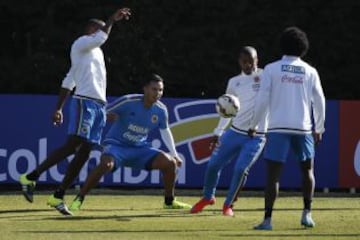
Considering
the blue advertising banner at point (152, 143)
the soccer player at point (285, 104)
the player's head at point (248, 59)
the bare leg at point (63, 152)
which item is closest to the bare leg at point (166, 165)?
the bare leg at point (63, 152)

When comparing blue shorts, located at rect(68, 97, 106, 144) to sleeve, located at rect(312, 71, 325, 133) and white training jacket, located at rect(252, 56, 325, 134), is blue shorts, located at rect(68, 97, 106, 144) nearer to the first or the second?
white training jacket, located at rect(252, 56, 325, 134)

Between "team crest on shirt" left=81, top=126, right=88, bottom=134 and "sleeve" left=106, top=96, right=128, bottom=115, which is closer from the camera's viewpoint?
"team crest on shirt" left=81, top=126, right=88, bottom=134

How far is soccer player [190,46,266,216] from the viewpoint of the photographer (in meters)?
12.3

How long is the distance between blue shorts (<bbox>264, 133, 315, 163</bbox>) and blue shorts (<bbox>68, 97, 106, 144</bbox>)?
2403 millimetres

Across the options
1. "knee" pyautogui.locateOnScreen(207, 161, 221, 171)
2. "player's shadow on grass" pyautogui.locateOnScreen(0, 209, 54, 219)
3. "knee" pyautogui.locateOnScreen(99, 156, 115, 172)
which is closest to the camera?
"player's shadow on grass" pyautogui.locateOnScreen(0, 209, 54, 219)

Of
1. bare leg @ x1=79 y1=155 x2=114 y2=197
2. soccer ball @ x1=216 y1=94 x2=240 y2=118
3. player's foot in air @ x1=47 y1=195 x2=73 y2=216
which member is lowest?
player's foot in air @ x1=47 y1=195 x2=73 y2=216

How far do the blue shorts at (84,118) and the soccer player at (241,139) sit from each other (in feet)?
4.54

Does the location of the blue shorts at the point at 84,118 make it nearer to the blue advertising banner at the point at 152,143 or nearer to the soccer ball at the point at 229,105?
the soccer ball at the point at 229,105

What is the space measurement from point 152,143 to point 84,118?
378 cm

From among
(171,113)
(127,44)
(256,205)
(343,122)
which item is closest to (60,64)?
(127,44)

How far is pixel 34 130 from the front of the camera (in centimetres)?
1614

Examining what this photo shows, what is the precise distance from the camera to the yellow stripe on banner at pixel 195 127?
53.6 feet

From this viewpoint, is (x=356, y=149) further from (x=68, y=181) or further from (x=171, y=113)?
(x=68, y=181)

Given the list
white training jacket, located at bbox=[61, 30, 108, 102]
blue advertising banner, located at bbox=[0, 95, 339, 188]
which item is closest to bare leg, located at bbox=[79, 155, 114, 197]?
white training jacket, located at bbox=[61, 30, 108, 102]
